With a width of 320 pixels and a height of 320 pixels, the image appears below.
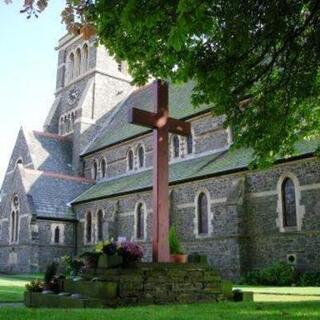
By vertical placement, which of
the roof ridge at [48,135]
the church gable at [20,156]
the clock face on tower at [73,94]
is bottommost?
the church gable at [20,156]

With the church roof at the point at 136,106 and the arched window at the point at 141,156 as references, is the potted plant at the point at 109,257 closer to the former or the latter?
the church roof at the point at 136,106

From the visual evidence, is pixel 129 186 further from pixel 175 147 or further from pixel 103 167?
pixel 103 167

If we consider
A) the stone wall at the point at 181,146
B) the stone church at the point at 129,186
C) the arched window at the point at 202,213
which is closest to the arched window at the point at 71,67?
the stone church at the point at 129,186

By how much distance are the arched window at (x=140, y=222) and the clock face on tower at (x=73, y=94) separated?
1496 cm

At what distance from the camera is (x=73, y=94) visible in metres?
38.4

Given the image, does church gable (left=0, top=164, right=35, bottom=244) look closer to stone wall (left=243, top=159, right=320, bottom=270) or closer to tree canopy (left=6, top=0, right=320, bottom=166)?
stone wall (left=243, top=159, right=320, bottom=270)

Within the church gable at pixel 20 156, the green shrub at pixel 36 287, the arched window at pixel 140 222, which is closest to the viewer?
the green shrub at pixel 36 287

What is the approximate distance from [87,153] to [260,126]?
2479 centimetres

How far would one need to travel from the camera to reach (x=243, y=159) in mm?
20844

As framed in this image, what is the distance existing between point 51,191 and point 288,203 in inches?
673

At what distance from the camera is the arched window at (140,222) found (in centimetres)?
2564

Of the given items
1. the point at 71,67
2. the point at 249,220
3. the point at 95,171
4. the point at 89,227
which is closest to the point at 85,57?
the point at 71,67

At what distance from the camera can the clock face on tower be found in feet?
124

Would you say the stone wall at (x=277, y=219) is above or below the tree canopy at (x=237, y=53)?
below
